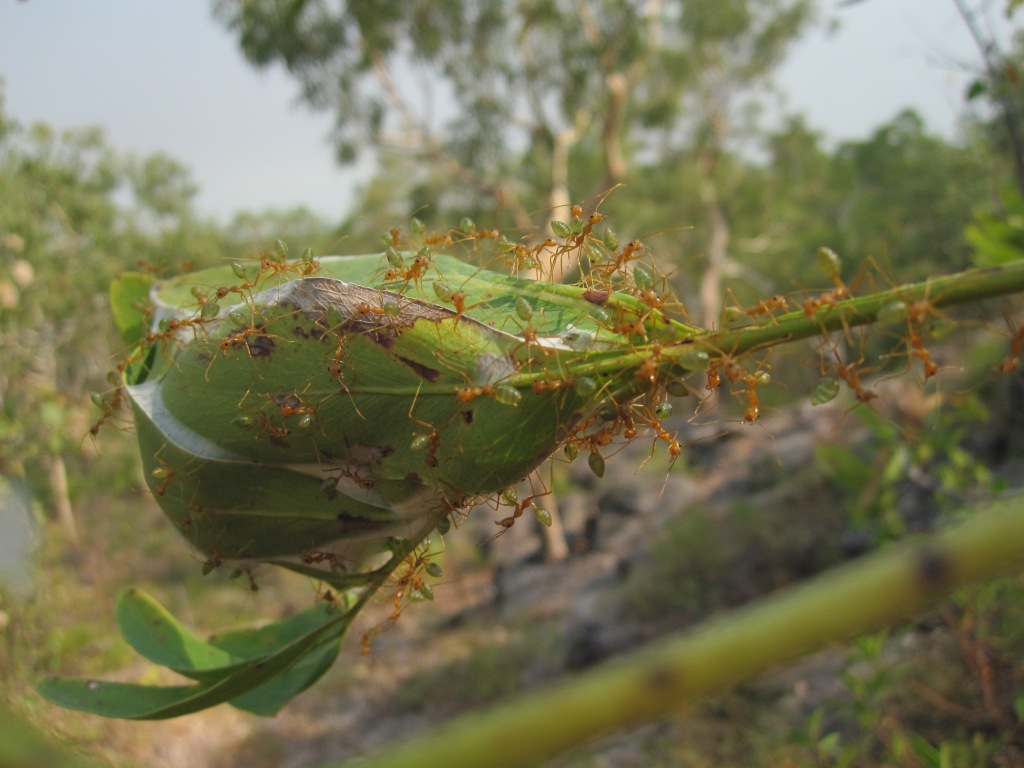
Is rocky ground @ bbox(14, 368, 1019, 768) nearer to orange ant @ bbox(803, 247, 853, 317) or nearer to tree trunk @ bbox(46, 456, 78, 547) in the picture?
tree trunk @ bbox(46, 456, 78, 547)

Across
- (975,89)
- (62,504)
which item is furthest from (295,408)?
(62,504)

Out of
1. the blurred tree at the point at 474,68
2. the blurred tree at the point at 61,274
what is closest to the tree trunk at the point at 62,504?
the blurred tree at the point at 61,274

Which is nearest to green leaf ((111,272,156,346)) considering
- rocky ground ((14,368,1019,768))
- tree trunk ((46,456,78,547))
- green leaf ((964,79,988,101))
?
green leaf ((964,79,988,101))

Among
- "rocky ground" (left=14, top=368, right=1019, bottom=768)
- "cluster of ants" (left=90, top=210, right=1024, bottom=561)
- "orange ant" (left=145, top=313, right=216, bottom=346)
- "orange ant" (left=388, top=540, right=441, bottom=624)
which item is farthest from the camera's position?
"rocky ground" (left=14, top=368, right=1019, bottom=768)

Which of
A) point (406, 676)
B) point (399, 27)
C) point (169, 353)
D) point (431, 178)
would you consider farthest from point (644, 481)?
point (169, 353)

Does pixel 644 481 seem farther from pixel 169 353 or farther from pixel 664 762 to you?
pixel 169 353

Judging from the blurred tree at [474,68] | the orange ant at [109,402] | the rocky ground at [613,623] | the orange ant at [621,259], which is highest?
the blurred tree at [474,68]

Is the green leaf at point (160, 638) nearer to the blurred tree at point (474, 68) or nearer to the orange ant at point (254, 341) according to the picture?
the orange ant at point (254, 341)
